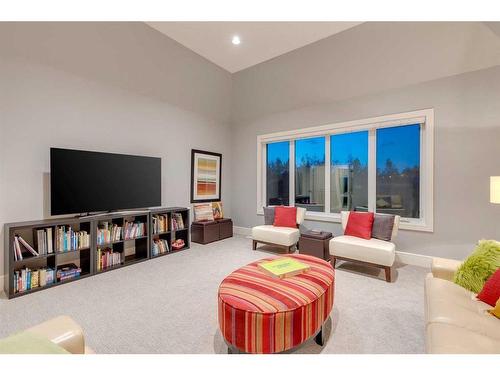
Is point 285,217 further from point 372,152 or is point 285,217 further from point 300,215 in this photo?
point 372,152

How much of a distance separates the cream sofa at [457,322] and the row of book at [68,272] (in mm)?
3437

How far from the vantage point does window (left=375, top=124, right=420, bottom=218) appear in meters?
3.59

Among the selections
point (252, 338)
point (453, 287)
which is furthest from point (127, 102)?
point (453, 287)

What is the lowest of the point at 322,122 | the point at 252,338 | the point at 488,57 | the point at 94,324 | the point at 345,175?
the point at 94,324

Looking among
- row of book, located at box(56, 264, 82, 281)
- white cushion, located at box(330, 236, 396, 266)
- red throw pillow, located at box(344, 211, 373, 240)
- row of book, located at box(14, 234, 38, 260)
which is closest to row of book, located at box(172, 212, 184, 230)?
row of book, located at box(56, 264, 82, 281)

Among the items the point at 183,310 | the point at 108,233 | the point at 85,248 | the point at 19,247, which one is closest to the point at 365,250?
the point at 183,310

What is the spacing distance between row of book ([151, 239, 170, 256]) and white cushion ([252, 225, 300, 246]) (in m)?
1.47

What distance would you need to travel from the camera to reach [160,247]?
385 centimetres

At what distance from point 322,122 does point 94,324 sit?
13.5ft

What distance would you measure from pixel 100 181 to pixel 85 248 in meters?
0.86

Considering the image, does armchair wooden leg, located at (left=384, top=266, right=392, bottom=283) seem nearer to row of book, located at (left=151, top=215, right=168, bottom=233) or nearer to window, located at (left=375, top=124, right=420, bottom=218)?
window, located at (left=375, top=124, right=420, bottom=218)

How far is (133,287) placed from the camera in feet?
8.77
